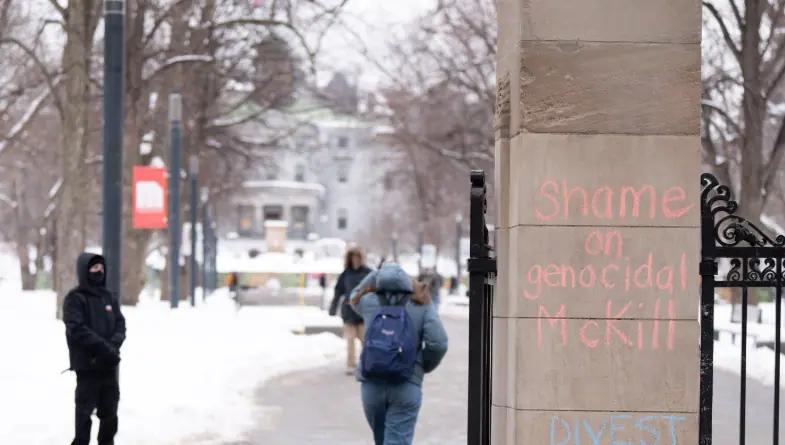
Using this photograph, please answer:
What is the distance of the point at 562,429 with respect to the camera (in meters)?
7.12

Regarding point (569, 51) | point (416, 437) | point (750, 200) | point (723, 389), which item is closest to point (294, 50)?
point (750, 200)

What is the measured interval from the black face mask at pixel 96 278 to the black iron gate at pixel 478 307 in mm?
4839

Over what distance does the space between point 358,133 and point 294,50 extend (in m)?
93.6

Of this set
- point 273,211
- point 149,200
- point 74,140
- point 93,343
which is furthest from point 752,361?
point 273,211

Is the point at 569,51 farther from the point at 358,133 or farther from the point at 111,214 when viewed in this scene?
the point at 358,133

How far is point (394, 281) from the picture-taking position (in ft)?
32.4

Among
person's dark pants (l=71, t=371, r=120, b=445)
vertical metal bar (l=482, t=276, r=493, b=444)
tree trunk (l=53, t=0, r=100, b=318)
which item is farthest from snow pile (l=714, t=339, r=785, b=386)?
vertical metal bar (l=482, t=276, r=493, b=444)

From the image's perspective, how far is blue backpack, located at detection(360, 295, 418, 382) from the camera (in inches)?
382

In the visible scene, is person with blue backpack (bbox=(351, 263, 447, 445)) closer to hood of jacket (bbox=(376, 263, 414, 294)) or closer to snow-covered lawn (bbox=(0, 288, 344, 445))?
hood of jacket (bbox=(376, 263, 414, 294))

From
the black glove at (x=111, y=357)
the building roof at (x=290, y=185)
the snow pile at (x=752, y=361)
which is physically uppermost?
the building roof at (x=290, y=185)

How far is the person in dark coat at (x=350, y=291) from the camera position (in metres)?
20.4

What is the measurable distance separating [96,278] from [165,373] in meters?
7.68

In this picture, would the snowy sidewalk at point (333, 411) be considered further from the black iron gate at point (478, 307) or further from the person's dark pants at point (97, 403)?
the black iron gate at point (478, 307)

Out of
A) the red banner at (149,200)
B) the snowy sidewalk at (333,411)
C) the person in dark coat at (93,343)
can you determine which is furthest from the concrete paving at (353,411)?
the red banner at (149,200)
